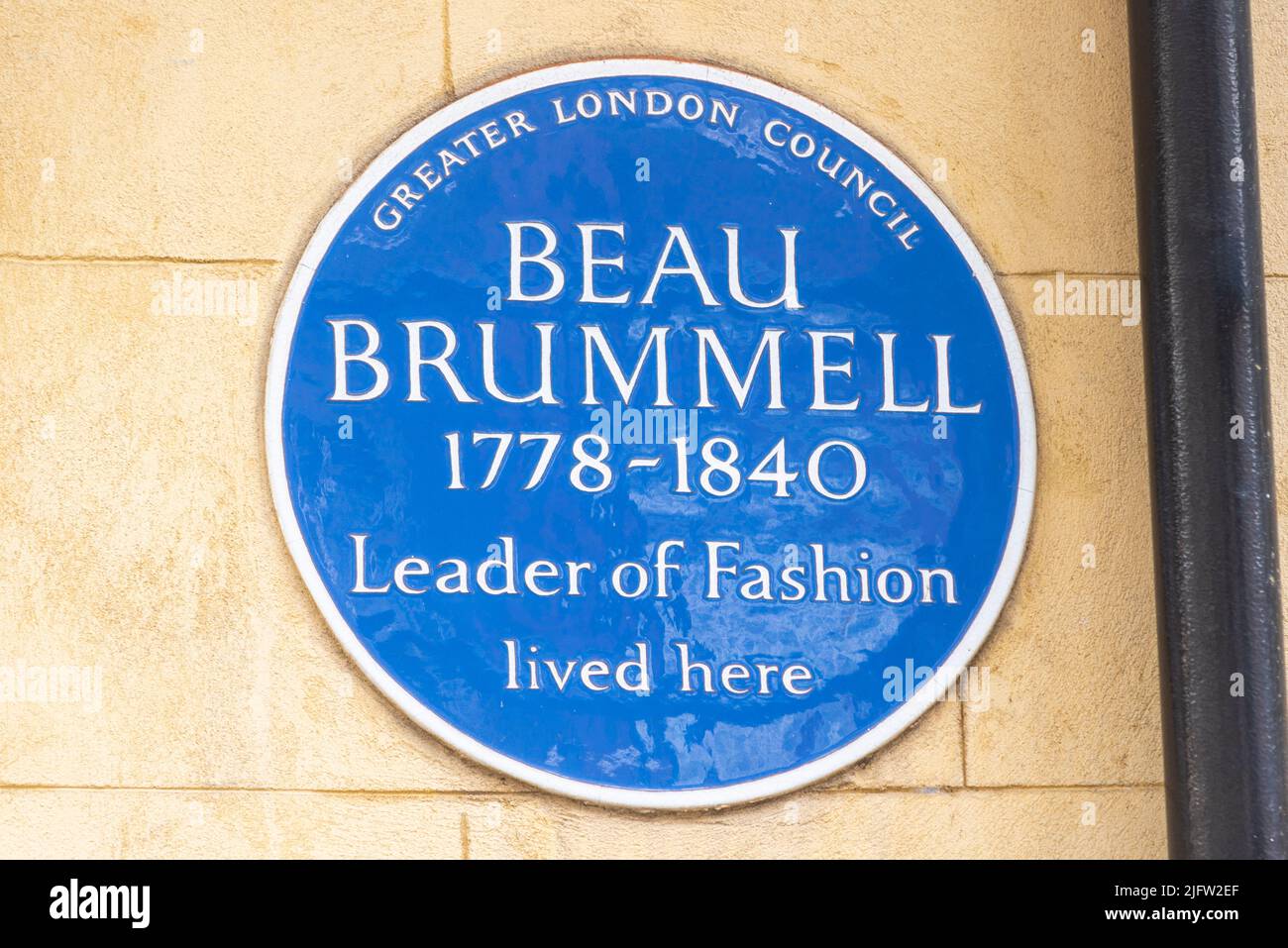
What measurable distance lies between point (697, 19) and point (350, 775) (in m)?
1.95

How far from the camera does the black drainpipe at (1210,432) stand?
350 cm

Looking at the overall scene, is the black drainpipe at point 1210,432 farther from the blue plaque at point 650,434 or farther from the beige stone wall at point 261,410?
the blue plaque at point 650,434

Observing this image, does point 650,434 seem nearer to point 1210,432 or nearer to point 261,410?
point 261,410

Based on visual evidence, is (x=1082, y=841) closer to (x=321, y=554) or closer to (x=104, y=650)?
(x=321, y=554)

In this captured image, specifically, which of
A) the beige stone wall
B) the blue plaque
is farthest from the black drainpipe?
the blue plaque

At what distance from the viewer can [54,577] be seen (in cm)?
377

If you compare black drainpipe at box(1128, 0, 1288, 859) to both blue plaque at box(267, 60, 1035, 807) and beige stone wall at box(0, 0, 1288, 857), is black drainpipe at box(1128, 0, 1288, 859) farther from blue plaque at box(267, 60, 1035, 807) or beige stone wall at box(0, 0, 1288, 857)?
blue plaque at box(267, 60, 1035, 807)

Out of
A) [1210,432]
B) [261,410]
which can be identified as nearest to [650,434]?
[261,410]

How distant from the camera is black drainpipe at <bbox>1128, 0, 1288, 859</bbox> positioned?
11.5 ft

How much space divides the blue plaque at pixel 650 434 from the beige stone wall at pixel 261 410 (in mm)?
91

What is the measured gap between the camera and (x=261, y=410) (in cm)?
384

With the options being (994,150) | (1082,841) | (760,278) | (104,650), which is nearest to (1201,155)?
(994,150)

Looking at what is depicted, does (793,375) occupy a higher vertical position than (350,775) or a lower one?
higher

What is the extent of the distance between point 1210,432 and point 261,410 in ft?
6.82
